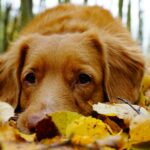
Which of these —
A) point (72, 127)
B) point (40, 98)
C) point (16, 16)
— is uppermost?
point (72, 127)

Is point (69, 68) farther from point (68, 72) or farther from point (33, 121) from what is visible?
point (33, 121)

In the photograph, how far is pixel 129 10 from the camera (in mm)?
7844

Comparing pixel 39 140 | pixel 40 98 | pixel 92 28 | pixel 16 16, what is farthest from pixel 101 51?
pixel 16 16

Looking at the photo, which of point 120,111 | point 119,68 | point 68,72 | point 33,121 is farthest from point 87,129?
point 119,68

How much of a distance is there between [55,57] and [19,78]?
1.81 ft

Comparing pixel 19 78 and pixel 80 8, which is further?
pixel 80 8

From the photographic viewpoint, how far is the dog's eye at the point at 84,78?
419cm

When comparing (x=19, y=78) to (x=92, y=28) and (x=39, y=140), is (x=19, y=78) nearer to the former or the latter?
(x=92, y=28)

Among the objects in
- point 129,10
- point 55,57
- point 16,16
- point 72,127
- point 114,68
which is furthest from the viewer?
point 16,16

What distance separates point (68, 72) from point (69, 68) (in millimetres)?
33

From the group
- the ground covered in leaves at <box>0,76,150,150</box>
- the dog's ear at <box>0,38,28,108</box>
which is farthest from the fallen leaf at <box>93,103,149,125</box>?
the dog's ear at <box>0,38,28,108</box>

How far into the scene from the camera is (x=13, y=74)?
182 inches

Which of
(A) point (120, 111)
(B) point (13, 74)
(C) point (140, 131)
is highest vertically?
(C) point (140, 131)

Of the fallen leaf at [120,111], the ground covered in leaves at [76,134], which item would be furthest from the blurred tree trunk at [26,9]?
the ground covered in leaves at [76,134]
